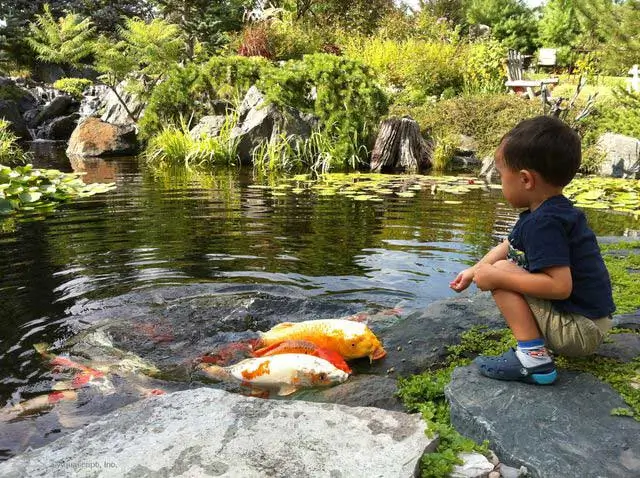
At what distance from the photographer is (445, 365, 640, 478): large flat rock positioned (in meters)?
1.78

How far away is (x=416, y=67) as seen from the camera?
1697 cm

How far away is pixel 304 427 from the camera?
6.50 feet

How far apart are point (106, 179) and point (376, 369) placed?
360 inches

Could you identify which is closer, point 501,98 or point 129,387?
point 129,387

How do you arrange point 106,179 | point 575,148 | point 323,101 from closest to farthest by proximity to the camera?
A: 1. point 575,148
2. point 106,179
3. point 323,101

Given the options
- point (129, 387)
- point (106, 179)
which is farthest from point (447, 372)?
point (106, 179)

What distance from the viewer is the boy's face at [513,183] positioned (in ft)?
7.52

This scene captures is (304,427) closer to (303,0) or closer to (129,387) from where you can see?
(129,387)

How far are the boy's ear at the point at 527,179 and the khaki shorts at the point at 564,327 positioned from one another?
1.48ft

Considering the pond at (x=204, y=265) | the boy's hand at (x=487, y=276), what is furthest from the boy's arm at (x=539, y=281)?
the pond at (x=204, y=265)

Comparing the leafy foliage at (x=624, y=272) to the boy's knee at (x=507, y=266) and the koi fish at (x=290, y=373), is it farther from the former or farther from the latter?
the koi fish at (x=290, y=373)

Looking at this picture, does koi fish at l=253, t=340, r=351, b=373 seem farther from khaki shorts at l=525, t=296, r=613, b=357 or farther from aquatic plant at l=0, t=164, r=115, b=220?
aquatic plant at l=0, t=164, r=115, b=220

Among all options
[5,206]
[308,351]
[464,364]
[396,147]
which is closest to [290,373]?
[308,351]

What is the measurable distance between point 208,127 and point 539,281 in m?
12.1
